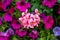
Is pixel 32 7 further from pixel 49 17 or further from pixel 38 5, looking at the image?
pixel 49 17

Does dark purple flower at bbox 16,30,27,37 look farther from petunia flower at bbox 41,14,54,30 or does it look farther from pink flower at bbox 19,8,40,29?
petunia flower at bbox 41,14,54,30

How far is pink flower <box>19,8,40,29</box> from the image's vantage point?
2.18 metres

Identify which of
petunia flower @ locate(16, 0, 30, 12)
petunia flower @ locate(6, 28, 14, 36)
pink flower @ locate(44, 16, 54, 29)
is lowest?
petunia flower @ locate(6, 28, 14, 36)

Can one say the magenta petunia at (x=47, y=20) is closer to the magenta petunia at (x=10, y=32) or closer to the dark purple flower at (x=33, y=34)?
the dark purple flower at (x=33, y=34)

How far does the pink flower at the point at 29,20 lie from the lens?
2.18 meters

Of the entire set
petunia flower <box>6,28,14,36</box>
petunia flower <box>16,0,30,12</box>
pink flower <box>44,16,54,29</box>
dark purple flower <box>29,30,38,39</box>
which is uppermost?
petunia flower <box>16,0,30,12</box>

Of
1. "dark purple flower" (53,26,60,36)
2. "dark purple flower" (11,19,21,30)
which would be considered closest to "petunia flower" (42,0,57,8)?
"dark purple flower" (53,26,60,36)

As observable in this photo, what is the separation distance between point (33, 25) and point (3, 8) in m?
0.40

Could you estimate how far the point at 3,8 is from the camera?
7.44ft

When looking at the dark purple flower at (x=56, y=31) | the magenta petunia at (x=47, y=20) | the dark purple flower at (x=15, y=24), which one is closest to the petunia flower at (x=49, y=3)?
the magenta petunia at (x=47, y=20)

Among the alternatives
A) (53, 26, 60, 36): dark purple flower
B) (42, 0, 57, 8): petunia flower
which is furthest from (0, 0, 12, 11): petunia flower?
(53, 26, 60, 36): dark purple flower

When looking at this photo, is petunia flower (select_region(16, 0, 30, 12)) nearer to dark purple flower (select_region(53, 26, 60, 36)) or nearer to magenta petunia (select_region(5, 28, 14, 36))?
magenta petunia (select_region(5, 28, 14, 36))

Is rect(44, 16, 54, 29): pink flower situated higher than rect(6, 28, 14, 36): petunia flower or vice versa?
rect(44, 16, 54, 29): pink flower

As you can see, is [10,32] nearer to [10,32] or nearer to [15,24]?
[10,32]
